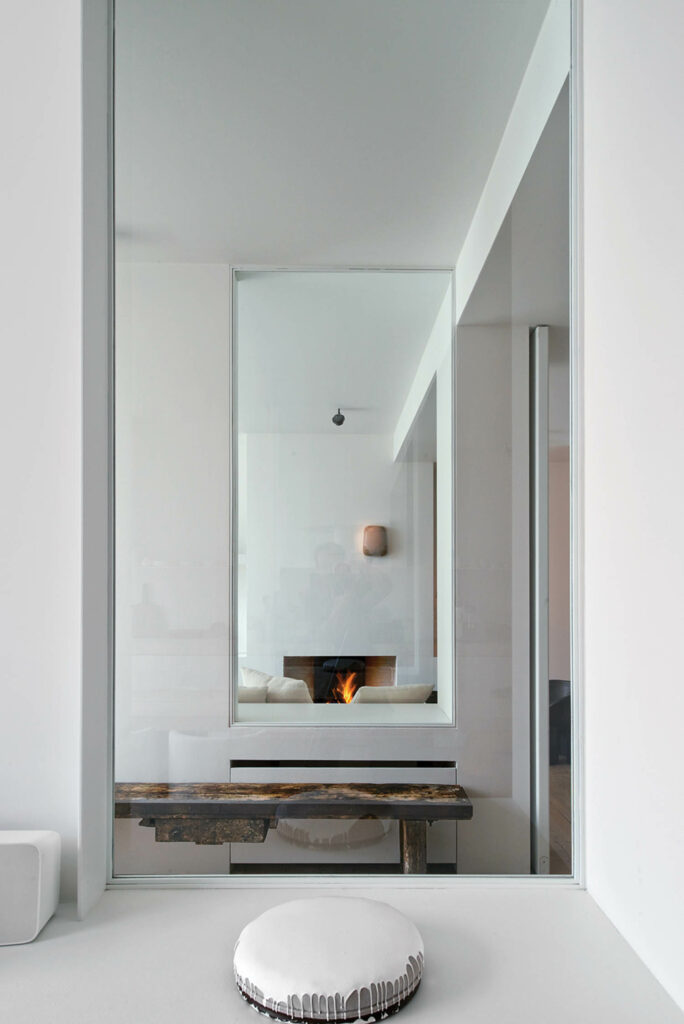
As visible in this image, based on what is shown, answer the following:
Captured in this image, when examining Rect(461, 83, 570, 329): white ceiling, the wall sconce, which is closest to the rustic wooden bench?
the wall sconce

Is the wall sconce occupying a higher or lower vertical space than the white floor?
higher

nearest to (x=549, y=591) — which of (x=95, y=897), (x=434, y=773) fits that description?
(x=434, y=773)

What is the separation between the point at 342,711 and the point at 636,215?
965 mm

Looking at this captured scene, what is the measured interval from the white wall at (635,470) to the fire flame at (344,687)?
423mm

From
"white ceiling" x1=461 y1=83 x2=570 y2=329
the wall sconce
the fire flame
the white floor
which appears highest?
"white ceiling" x1=461 y1=83 x2=570 y2=329

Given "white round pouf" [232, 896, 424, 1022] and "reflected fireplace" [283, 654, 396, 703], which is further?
"reflected fireplace" [283, 654, 396, 703]

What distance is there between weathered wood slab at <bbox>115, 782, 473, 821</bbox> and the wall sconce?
431 millimetres

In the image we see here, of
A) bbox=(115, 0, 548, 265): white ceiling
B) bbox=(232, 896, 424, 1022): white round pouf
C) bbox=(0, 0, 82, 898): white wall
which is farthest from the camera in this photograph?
bbox=(115, 0, 548, 265): white ceiling

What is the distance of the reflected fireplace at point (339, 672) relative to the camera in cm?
144

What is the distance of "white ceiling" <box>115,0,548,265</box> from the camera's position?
1464 mm

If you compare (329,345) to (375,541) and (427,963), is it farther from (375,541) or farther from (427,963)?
(427,963)

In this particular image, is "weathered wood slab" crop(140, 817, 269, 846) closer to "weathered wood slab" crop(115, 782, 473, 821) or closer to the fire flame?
"weathered wood slab" crop(115, 782, 473, 821)

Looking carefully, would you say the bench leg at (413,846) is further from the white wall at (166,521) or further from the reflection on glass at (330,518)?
the white wall at (166,521)

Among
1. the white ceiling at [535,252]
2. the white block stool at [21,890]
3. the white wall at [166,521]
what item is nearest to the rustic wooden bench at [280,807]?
the white wall at [166,521]
